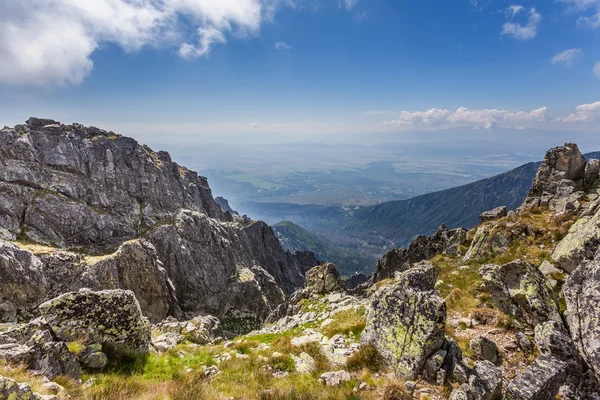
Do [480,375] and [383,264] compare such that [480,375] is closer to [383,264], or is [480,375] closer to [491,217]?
[491,217]

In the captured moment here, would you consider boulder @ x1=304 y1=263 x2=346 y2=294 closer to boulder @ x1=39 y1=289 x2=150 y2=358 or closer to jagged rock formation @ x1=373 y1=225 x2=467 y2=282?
jagged rock formation @ x1=373 y1=225 x2=467 y2=282

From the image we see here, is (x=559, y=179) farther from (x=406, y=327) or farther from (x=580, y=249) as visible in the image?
(x=406, y=327)

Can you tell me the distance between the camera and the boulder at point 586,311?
30.1 feet

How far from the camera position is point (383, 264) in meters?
73.4

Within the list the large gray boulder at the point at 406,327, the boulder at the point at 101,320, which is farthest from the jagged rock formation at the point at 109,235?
the large gray boulder at the point at 406,327

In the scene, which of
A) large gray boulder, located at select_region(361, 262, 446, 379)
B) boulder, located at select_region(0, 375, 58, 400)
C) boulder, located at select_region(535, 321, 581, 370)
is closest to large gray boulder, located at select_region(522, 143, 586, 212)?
boulder, located at select_region(535, 321, 581, 370)

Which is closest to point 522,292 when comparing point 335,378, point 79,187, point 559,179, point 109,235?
point 335,378

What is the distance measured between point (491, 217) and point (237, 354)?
174ft

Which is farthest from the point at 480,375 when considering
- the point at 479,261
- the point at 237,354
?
the point at 479,261

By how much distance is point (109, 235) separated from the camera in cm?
9025

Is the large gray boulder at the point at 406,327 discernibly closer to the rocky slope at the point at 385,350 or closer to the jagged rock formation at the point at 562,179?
the rocky slope at the point at 385,350

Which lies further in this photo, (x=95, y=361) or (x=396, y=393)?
(x=95, y=361)

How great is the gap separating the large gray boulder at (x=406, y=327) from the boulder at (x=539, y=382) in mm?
3129

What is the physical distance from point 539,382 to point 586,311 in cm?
413
